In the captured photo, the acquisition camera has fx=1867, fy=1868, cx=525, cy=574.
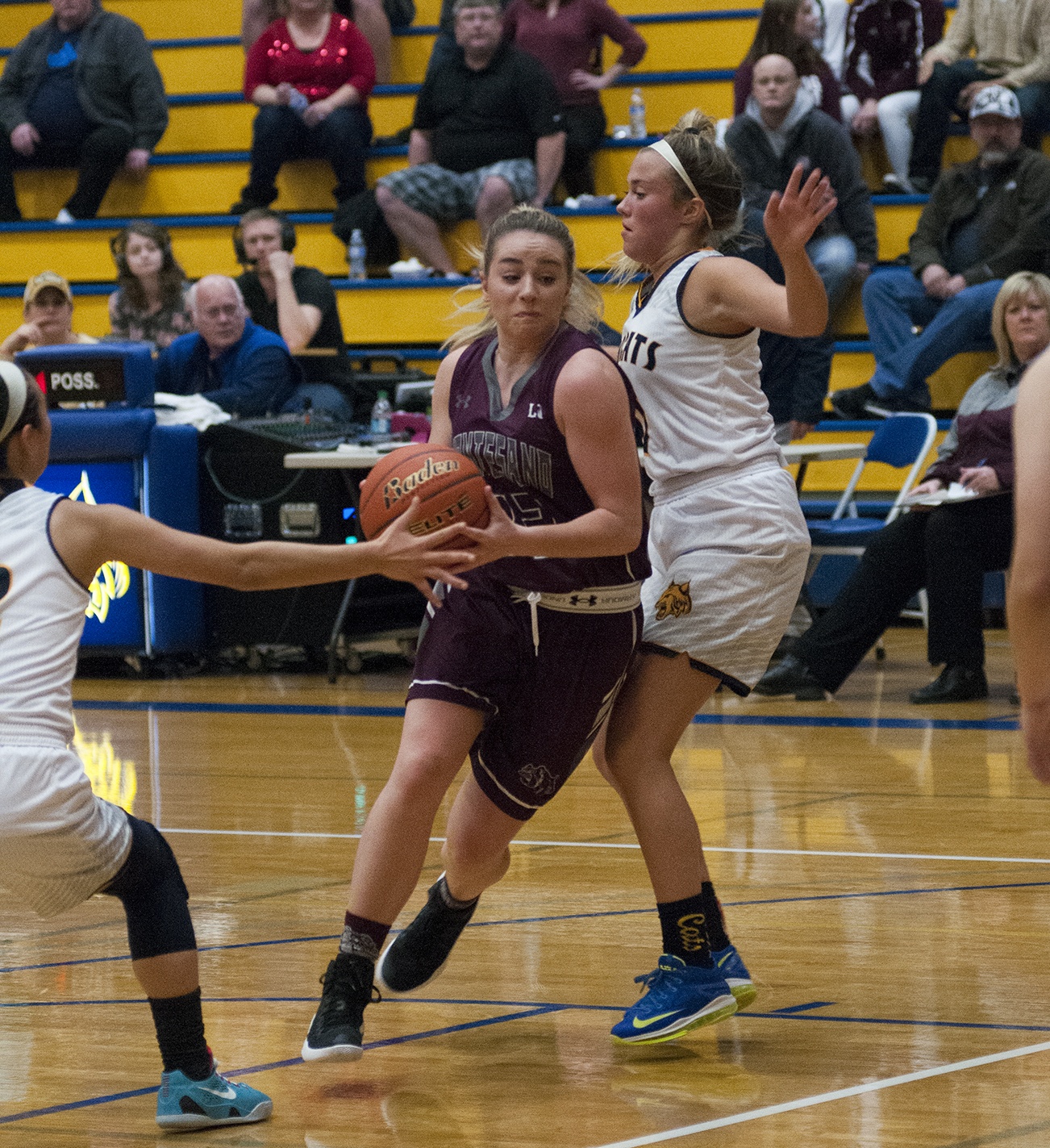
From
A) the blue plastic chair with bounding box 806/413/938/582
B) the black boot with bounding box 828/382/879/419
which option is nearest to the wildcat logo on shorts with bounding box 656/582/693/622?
the blue plastic chair with bounding box 806/413/938/582

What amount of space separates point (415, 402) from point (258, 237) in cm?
130

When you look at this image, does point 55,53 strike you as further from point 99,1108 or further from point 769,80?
point 99,1108

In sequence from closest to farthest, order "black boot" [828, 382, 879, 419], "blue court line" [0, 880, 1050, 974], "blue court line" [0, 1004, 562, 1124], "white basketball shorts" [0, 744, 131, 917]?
1. "white basketball shorts" [0, 744, 131, 917]
2. "blue court line" [0, 1004, 562, 1124]
3. "blue court line" [0, 880, 1050, 974]
4. "black boot" [828, 382, 879, 419]

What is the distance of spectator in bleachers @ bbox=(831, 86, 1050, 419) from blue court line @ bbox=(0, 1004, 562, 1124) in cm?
633

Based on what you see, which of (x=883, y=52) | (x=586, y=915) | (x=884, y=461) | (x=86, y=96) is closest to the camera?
(x=586, y=915)

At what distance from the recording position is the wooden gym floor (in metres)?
2.89

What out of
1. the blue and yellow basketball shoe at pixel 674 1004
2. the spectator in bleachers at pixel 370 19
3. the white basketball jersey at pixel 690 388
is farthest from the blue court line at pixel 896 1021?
the spectator in bleachers at pixel 370 19

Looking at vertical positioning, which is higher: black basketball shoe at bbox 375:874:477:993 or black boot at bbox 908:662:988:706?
black basketball shoe at bbox 375:874:477:993

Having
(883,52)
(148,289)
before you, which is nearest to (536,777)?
(148,289)

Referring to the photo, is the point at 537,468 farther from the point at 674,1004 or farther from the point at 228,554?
the point at 674,1004

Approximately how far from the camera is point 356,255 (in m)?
11.0

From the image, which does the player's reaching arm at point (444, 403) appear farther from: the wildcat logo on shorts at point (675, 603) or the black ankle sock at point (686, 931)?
the black ankle sock at point (686, 931)

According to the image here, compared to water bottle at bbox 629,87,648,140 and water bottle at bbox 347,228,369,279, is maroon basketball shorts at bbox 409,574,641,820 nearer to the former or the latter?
water bottle at bbox 347,228,369,279

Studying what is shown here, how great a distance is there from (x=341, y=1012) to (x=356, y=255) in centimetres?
833
